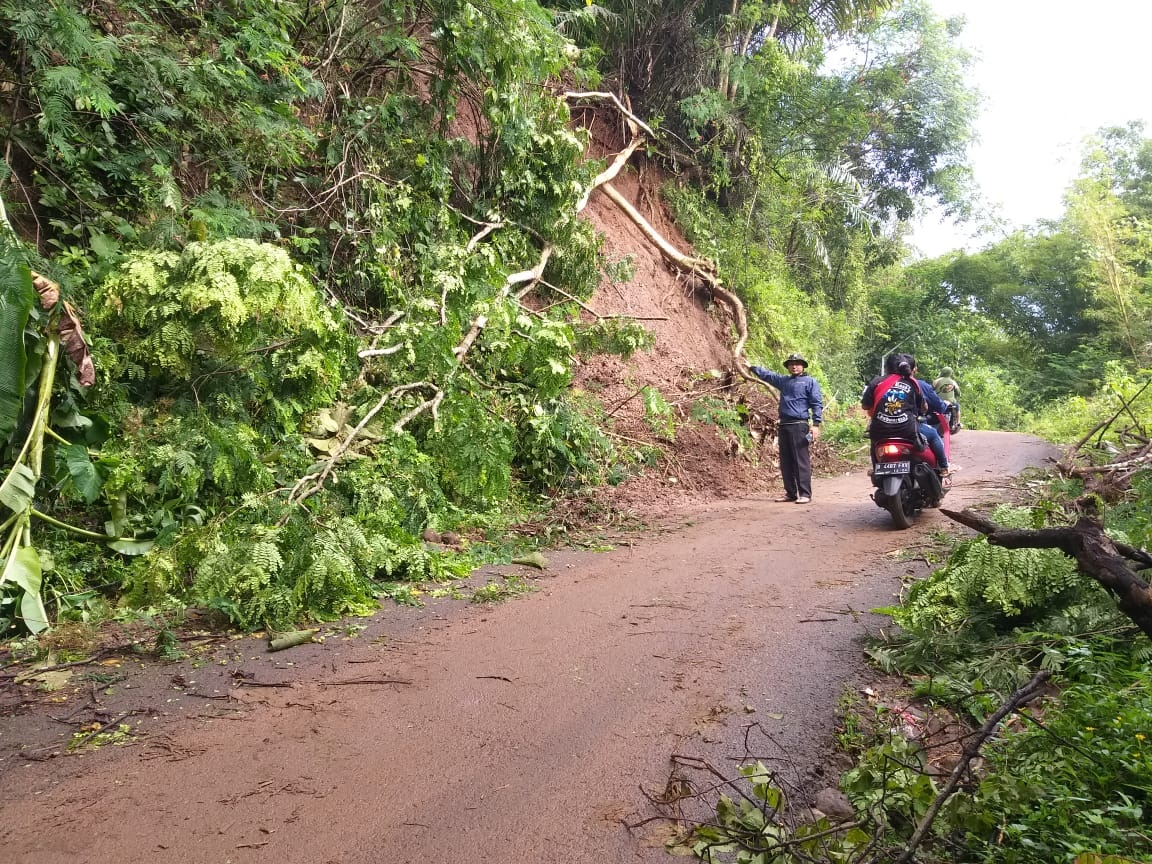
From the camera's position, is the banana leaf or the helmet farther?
the helmet

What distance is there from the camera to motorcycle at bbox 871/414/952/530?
7.99 metres

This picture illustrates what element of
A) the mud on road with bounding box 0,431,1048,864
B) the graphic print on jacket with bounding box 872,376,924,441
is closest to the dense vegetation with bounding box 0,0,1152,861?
the mud on road with bounding box 0,431,1048,864

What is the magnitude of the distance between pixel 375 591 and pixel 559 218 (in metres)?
7.26

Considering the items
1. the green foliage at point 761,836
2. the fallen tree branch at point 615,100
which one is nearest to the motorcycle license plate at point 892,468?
the green foliage at point 761,836

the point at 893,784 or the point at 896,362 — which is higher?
the point at 896,362

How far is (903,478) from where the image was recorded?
801 cm

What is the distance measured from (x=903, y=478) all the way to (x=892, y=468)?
0.16 m

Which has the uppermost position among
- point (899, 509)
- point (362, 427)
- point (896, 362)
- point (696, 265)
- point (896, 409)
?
point (696, 265)

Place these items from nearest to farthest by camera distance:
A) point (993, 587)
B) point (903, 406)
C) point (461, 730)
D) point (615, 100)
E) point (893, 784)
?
point (893, 784), point (461, 730), point (993, 587), point (903, 406), point (615, 100)

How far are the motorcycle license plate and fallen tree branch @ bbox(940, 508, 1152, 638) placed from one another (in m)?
4.15

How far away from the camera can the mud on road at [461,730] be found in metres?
2.78

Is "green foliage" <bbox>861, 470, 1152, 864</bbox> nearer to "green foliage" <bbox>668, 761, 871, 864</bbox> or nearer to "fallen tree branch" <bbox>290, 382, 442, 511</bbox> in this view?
"green foliage" <bbox>668, 761, 871, 864</bbox>

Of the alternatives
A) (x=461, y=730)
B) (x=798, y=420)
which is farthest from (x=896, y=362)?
(x=461, y=730)

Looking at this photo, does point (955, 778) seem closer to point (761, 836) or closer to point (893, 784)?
point (893, 784)
